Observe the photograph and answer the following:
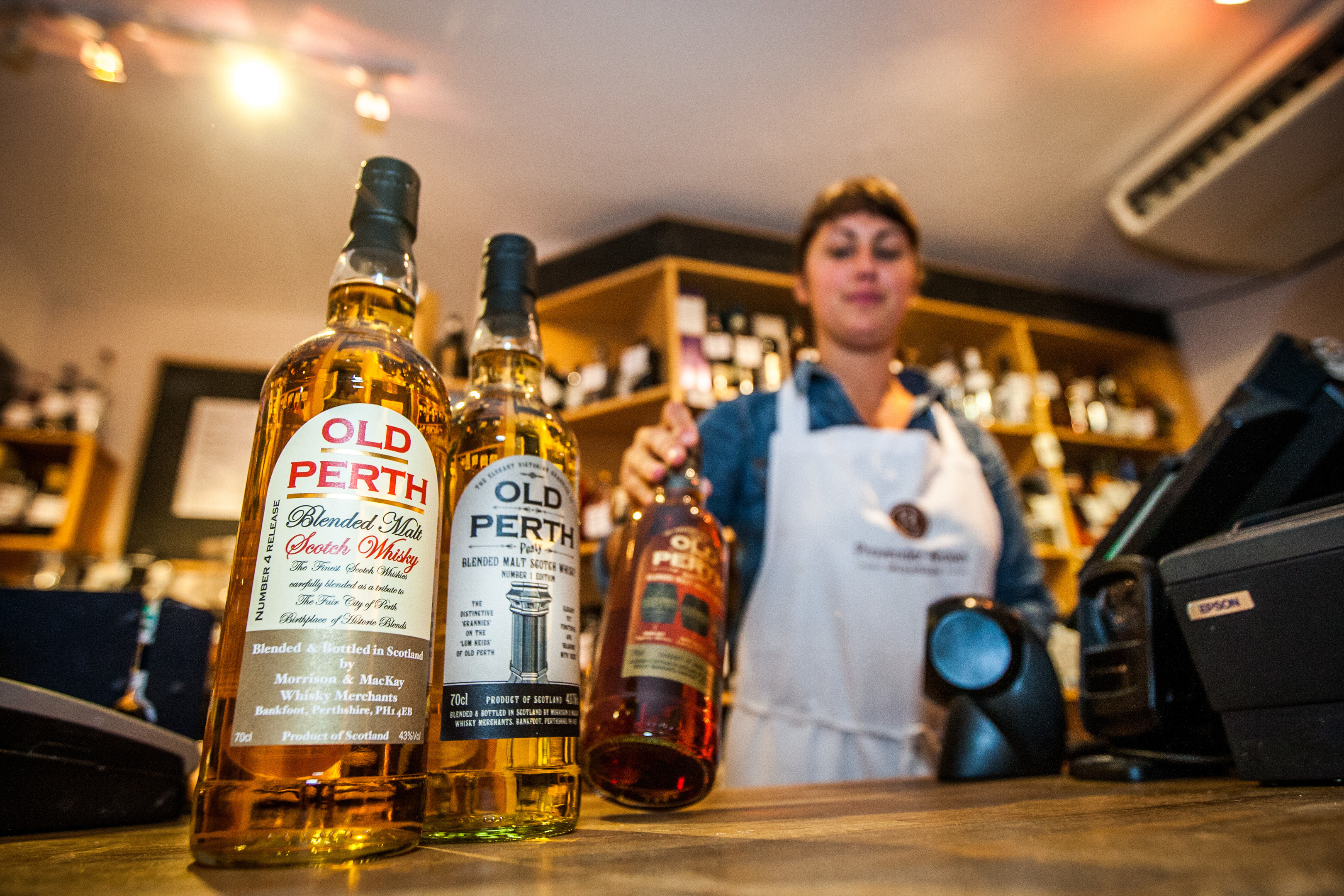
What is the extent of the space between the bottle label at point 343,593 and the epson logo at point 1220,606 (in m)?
0.48

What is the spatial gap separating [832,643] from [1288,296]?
2761 millimetres

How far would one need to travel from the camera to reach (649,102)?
213 centimetres

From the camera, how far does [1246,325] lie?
3008 mm

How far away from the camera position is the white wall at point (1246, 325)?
265 cm

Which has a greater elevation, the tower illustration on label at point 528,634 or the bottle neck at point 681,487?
the bottle neck at point 681,487

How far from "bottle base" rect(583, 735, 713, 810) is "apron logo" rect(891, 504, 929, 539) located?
88cm

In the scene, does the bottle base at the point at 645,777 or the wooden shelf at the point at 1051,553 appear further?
the wooden shelf at the point at 1051,553

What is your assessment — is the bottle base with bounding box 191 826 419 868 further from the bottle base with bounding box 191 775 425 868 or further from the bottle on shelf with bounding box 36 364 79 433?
the bottle on shelf with bounding box 36 364 79 433

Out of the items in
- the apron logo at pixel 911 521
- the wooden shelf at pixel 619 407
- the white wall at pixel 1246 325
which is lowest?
the apron logo at pixel 911 521

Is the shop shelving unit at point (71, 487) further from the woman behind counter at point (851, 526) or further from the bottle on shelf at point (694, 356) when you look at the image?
the woman behind counter at point (851, 526)

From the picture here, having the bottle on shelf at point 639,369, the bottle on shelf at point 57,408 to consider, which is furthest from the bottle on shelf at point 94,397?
the bottle on shelf at point 639,369

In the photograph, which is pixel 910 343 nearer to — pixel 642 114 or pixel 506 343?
pixel 642 114

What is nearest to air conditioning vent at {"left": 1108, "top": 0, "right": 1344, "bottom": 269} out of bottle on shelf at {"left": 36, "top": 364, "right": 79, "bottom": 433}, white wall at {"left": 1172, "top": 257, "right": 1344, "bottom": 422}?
white wall at {"left": 1172, "top": 257, "right": 1344, "bottom": 422}

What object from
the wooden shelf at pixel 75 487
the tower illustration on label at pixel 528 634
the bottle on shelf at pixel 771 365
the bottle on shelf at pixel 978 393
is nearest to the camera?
the tower illustration on label at pixel 528 634
